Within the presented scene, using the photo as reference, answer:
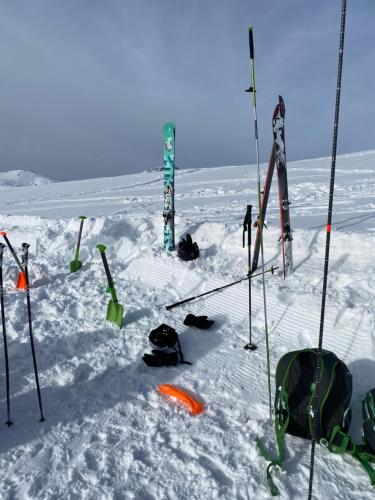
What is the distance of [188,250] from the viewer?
748 cm

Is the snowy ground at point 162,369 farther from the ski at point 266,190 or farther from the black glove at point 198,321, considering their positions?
the ski at point 266,190

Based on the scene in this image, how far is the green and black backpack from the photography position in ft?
9.52

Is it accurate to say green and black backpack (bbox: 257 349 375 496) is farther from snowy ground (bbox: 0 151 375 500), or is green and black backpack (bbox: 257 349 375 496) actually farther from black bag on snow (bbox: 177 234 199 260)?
black bag on snow (bbox: 177 234 199 260)

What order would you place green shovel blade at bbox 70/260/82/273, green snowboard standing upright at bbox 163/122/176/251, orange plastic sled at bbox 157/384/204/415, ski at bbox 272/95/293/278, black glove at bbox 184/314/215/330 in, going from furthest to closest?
1. green snowboard standing upright at bbox 163/122/176/251
2. green shovel blade at bbox 70/260/82/273
3. ski at bbox 272/95/293/278
4. black glove at bbox 184/314/215/330
5. orange plastic sled at bbox 157/384/204/415

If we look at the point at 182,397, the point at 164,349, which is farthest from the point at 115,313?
the point at 182,397

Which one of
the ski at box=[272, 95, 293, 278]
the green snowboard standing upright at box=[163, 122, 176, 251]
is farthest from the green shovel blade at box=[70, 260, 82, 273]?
the ski at box=[272, 95, 293, 278]

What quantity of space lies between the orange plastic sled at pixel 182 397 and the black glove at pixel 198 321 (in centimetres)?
139

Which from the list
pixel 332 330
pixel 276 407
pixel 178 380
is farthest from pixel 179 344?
pixel 332 330

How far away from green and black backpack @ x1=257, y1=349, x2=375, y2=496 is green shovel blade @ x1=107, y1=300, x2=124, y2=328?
106 inches

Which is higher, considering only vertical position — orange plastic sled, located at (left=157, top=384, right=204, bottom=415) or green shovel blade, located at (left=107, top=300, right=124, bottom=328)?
green shovel blade, located at (left=107, top=300, right=124, bottom=328)

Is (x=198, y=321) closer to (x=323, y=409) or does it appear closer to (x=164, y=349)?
(x=164, y=349)

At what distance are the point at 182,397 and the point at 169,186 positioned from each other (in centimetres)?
550

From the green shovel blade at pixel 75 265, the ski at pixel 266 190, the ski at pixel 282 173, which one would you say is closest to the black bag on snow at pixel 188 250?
the ski at pixel 266 190

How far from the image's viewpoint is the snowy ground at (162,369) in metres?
2.80
